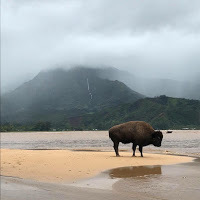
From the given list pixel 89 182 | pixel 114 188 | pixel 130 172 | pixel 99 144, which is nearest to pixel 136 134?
pixel 130 172

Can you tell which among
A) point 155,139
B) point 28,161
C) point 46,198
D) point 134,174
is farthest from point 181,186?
point 155,139

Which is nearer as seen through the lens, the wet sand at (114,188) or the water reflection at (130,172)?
the wet sand at (114,188)

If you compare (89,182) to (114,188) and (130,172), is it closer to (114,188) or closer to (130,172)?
(114,188)

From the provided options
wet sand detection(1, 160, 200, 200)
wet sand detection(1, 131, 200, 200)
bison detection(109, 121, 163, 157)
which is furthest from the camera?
bison detection(109, 121, 163, 157)

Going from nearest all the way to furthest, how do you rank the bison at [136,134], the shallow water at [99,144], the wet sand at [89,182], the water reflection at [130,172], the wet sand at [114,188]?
the wet sand at [114,188]
the wet sand at [89,182]
the water reflection at [130,172]
the bison at [136,134]
the shallow water at [99,144]

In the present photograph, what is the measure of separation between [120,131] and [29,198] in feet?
58.6

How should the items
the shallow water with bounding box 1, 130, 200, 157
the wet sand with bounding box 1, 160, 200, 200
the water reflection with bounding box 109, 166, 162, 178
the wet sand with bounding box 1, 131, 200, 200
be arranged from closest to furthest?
the wet sand with bounding box 1, 160, 200, 200
the wet sand with bounding box 1, 131, 200, 200
the water reflection with bounding box 109, 166, 162, 178
the shallow water with bounding box 1, 130, 200, 157

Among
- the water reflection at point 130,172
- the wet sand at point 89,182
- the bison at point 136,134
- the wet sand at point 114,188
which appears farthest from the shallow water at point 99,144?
the wet sand at point 114,188

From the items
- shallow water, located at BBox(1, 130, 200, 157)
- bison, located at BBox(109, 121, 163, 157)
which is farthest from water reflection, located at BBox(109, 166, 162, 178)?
shallow water, located at BBox(1, 130, 200, 157)

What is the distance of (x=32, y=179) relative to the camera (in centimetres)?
1655

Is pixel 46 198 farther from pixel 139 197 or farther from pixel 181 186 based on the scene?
pixel 181 186

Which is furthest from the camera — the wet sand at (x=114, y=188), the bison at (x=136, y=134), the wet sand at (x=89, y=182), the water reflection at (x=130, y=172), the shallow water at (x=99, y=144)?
the shallow water at (x=99, y=144)

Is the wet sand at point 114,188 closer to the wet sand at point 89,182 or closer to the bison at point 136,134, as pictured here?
the wet sand at point 89,182

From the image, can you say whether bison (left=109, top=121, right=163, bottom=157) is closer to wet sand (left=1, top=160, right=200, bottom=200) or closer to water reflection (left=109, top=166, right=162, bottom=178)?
water reflection (left=109, top=166, right=162, bottom=178)
